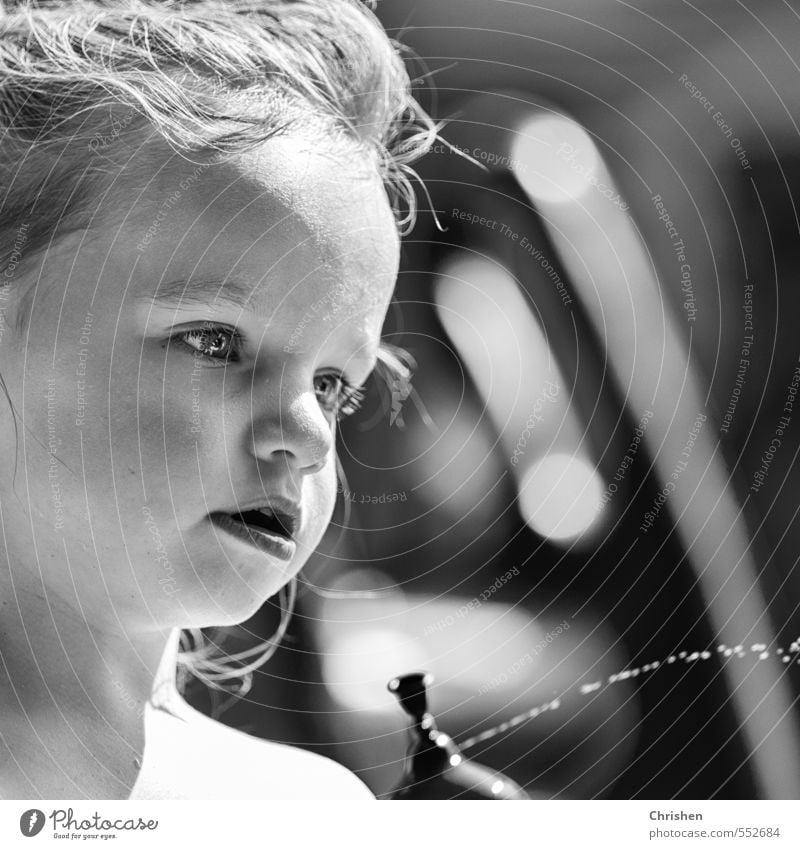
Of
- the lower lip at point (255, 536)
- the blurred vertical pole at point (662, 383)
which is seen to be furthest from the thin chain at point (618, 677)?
the lower lip at point (255, 536)

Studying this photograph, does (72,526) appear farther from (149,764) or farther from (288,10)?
(288,10)

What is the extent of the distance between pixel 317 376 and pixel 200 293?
74 mm

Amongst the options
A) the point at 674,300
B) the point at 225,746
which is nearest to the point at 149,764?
the point at 225,746

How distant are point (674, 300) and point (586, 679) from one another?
22 centimetres

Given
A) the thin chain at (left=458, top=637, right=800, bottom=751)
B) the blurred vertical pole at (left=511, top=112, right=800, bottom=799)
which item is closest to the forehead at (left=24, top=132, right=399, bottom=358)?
the blurred vertical pole at (left=511, top=112, right=800, bottom=799)

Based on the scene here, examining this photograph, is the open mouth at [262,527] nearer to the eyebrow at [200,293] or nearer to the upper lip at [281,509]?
the upper lip at [281,509]

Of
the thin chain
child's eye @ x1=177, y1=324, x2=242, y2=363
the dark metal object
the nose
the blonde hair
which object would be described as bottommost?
the dark metal object

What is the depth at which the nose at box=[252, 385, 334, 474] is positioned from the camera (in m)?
0.49

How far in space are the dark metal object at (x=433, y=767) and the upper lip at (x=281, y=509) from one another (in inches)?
4.5

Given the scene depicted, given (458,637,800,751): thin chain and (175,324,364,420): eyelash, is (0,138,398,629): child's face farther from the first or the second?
(458,637,800,751): thin chain

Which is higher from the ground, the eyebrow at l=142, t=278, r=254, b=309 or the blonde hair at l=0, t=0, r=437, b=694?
the blonde hair at l=0, t=0, r=437, b=694

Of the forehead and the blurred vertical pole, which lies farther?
the blurred vertical pole

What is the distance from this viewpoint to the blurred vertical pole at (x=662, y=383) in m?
0.57

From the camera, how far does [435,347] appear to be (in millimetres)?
560
